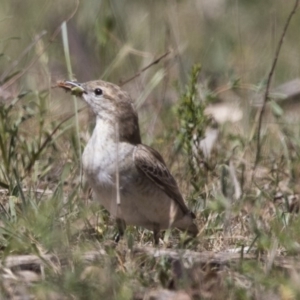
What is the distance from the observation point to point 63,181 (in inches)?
302

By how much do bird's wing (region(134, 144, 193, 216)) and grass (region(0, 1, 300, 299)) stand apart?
0.22 m

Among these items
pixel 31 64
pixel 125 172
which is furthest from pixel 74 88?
pixel 125 172

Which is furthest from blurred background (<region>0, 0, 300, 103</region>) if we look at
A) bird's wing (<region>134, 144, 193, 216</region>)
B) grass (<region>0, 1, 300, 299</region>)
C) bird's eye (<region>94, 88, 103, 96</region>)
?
bird's wing (<region>134, 144, 193, 216</region>)

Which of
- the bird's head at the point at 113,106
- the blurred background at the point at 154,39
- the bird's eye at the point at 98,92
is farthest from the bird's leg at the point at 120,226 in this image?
the blurred background at the point at 154,39

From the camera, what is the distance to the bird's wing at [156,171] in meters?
7.50

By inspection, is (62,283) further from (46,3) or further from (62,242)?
(46,3)

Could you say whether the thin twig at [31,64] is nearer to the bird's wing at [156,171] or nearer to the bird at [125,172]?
the bird at [125,172]

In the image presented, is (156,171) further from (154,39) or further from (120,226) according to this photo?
(154,39)

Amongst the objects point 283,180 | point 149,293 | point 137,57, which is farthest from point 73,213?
point 137,57

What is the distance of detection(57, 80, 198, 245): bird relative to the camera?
23.7 feet

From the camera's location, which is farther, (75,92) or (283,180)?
(283,180)

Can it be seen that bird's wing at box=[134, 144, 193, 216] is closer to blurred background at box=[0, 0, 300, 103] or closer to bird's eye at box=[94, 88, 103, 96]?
bird's eye at box=[94, 88, 103, 96]

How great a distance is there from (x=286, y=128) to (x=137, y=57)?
6.91 ft

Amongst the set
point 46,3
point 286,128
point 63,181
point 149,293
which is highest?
point 46,3
